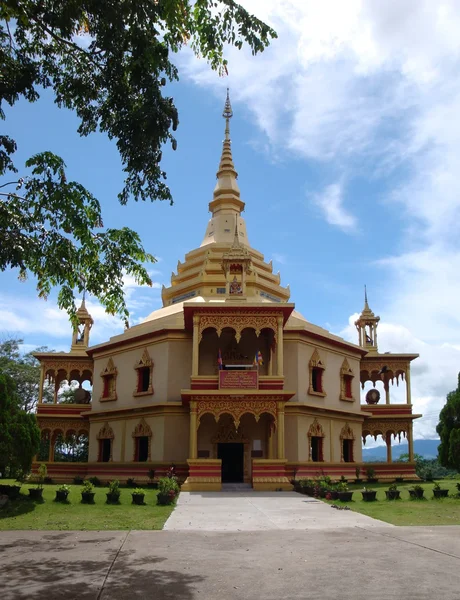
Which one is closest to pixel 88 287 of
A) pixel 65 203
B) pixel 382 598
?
pixel 65 203

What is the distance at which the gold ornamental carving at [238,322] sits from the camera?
25500mm

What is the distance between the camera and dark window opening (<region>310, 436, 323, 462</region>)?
95.8ft

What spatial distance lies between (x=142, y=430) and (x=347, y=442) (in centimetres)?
1083

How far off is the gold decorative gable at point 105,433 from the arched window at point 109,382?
1.39 metres

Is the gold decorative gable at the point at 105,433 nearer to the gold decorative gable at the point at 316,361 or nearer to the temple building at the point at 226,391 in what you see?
the temple building at the point at 226,391

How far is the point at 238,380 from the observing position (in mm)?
24547

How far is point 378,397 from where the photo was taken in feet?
120

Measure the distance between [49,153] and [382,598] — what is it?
732cm

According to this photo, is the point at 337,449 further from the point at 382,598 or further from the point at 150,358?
the point at 382,598

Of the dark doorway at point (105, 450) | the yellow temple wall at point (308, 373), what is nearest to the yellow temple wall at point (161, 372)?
the dark doorway at point (105, 450)

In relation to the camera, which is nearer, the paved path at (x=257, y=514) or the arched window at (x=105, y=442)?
the paved path at (x=257, y=514)

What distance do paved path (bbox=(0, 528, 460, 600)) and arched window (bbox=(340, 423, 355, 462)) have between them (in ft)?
63.2

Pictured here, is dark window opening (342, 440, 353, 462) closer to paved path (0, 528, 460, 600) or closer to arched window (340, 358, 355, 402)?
arched window (340, 358, 355, 402)

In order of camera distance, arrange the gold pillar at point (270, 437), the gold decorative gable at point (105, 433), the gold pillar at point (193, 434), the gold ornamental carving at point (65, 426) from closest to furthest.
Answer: the gold pillar at point (193, 434), the gold pillar at point (270, 437), the gold decorative gable at point (105, 433), the gold ornamental carving at point (65, 426)
